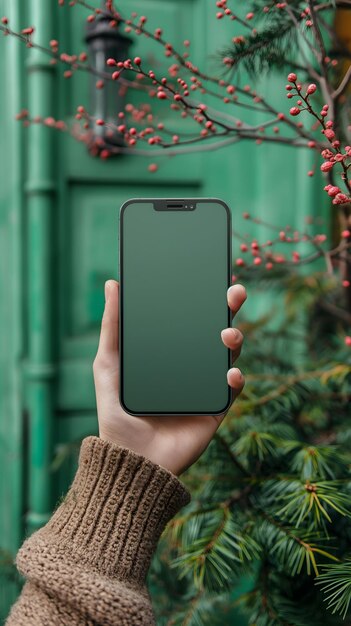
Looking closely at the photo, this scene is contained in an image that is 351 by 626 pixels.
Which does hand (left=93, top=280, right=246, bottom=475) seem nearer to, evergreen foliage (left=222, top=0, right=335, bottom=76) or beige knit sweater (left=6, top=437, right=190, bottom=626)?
beige knit sweater (left=6, top=437, right=190, bottom=626)

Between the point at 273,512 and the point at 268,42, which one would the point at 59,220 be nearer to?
the point at 268,42

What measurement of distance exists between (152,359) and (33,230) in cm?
83

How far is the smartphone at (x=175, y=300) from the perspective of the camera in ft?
2.42

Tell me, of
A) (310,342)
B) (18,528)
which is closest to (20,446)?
(18,528)

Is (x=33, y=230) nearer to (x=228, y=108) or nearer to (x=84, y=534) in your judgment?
(x=228, y=108)

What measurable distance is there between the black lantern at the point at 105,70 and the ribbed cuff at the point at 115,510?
35.0 inches

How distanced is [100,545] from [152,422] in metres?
0.16

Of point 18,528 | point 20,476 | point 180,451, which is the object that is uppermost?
point 180,451

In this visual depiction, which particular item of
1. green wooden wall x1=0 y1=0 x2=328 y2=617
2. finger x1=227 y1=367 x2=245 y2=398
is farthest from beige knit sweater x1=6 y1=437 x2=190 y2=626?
green wooden wall x1=0 y1=0 x2=328 y2=617

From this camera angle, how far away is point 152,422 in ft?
2.41

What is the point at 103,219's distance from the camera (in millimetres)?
1526

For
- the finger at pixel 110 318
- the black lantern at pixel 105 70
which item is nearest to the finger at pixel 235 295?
the finger at pixel 110 318

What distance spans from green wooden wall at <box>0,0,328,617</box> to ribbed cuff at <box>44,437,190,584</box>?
835 millimetres

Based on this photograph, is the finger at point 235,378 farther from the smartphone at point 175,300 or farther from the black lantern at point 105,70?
the black lantern at point 105,70
